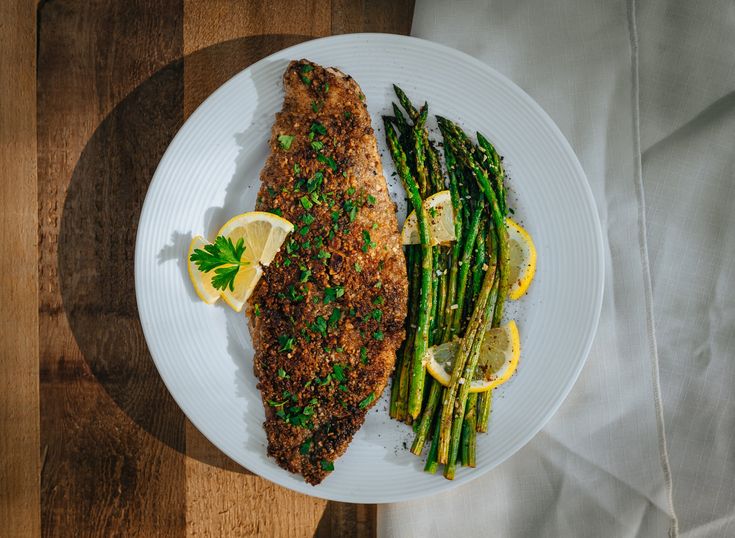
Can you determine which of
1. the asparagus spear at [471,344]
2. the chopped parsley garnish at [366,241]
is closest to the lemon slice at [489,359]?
the asparagus spear at [471,344]

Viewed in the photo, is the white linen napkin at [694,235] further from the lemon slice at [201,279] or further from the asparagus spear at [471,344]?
the lemon slice at [201,279]

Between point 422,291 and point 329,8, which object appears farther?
point 329,8

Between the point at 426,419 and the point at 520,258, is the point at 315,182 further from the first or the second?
the point at 426,419

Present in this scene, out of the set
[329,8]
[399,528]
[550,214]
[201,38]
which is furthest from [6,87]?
[399,528]

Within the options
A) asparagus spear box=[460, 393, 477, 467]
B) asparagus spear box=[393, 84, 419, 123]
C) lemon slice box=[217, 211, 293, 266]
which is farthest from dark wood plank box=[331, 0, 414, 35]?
asparagus spear box=[460, 393, 477, 467]

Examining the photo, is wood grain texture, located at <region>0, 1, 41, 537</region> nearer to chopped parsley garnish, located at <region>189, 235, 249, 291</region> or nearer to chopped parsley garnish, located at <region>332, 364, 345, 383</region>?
chopped parsley garnish, located at <region>189, 235, 249, 291</region>

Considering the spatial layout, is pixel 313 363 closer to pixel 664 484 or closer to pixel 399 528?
pixel 399 528

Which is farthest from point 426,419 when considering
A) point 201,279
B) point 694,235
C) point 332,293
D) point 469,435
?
point 694,235
